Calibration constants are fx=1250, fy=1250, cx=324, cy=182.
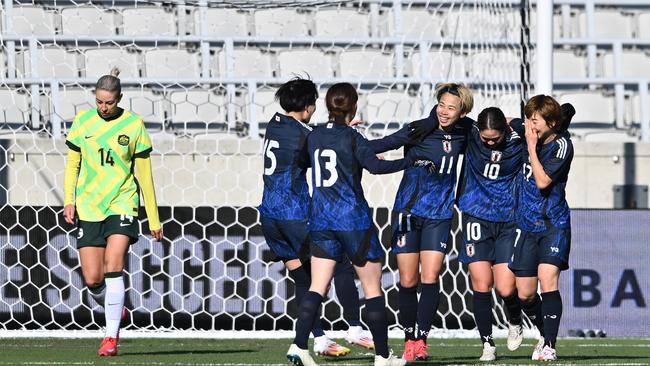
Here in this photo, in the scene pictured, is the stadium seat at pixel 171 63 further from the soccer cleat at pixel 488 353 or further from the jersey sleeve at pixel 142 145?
the soccer cleat at pixel 488 353

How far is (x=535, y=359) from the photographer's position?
21.9 ft

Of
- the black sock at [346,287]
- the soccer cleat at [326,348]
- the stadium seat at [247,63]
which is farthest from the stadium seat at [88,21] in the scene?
the soccer cleat at [326,348]

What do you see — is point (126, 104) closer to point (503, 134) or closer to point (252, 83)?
point (252, 83)

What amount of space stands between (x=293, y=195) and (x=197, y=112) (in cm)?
445

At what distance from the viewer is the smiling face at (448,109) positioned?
6.50m

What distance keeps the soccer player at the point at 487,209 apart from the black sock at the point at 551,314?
12.8 inches

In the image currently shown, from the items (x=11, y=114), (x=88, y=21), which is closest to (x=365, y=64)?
(x=88, y=21)

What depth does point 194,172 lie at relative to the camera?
9.56 m

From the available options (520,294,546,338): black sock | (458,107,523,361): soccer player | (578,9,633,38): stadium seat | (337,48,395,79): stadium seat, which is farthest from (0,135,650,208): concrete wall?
(578,9,633,38): stadium seat

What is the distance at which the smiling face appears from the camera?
6.50 metres

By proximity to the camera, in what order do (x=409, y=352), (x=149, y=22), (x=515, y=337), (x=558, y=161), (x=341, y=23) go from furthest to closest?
(x=341, y=23), (x=149, y=22), (x=515, y=337), (x=409, y=352), (x=558, y=161)

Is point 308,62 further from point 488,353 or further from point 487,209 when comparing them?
point 488,353

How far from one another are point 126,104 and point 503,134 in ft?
16.6

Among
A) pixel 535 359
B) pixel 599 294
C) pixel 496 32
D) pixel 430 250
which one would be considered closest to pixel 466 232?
pixel 430 250
